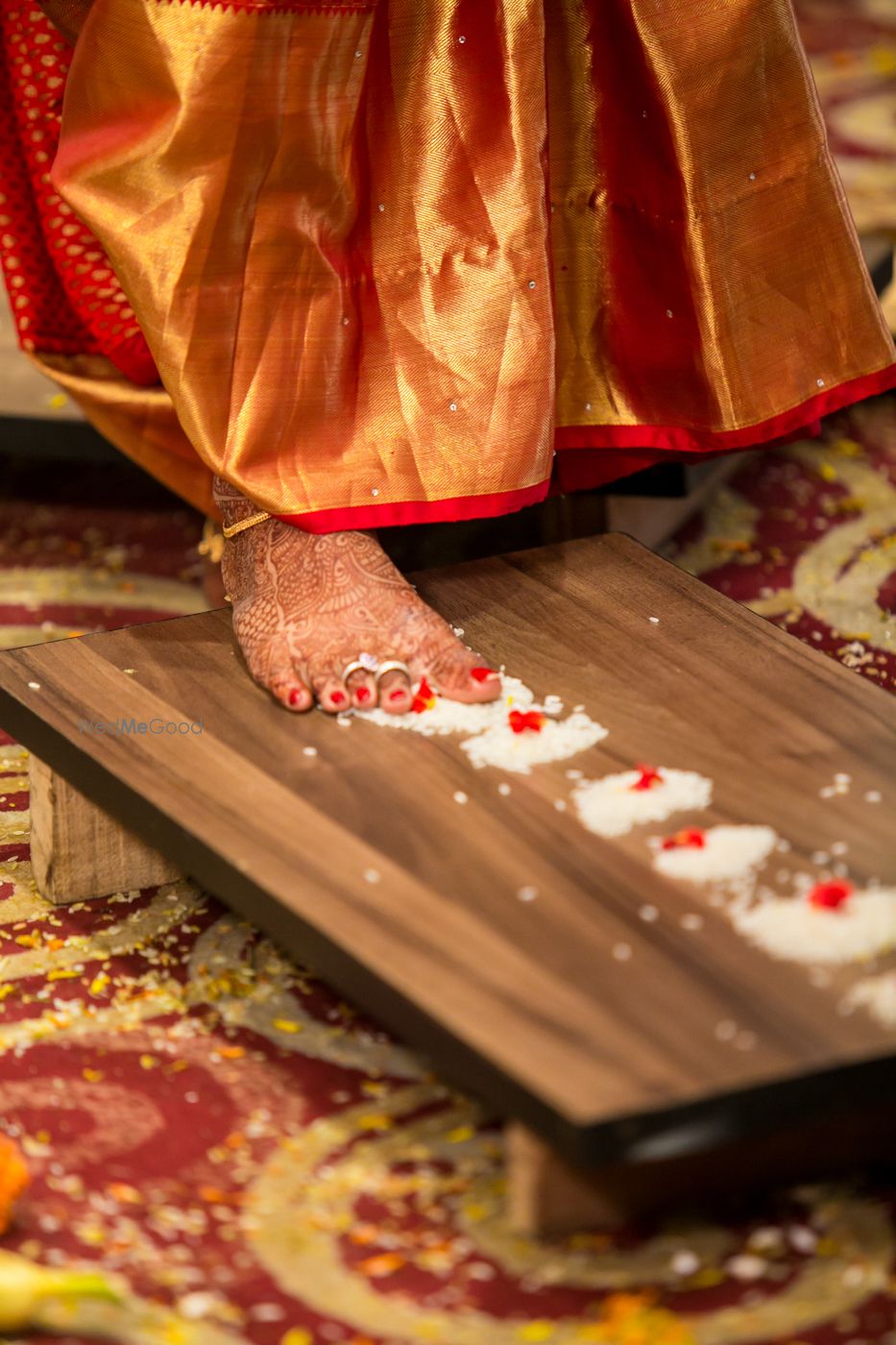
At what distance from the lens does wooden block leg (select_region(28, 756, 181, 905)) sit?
1.16m

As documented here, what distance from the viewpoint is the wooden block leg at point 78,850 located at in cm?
116

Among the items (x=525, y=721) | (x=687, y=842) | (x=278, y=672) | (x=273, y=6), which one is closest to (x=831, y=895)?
(x=687, y=842)

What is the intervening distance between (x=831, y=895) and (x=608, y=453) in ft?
1.81

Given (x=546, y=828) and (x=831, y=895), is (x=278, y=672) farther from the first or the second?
(x=831, y=895)

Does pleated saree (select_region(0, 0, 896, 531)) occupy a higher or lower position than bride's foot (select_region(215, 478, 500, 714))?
higher

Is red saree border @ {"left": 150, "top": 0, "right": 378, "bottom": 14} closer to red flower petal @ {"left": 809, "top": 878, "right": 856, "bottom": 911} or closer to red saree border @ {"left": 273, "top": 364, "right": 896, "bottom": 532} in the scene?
red saree border @ {"left": 273, "top": 364, "right": 896, "bottom": 532}

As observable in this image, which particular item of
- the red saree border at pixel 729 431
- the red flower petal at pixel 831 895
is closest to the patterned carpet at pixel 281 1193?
the red flower petal at pixel 831 895

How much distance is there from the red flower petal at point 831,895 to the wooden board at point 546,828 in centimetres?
2

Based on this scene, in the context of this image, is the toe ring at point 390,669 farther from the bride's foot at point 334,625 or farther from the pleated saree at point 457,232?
the pleated saree at point 457,232

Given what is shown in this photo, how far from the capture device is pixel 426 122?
47.9 inches

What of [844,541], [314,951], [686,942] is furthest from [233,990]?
[844,541]

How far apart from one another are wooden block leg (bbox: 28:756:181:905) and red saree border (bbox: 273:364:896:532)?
0.73ft

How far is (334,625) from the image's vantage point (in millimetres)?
1179

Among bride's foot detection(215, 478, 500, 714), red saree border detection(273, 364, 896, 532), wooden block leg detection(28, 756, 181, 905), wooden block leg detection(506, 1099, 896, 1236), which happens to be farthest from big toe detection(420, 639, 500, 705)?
wooden block leg detection(506, 1099, 896, 1236)
